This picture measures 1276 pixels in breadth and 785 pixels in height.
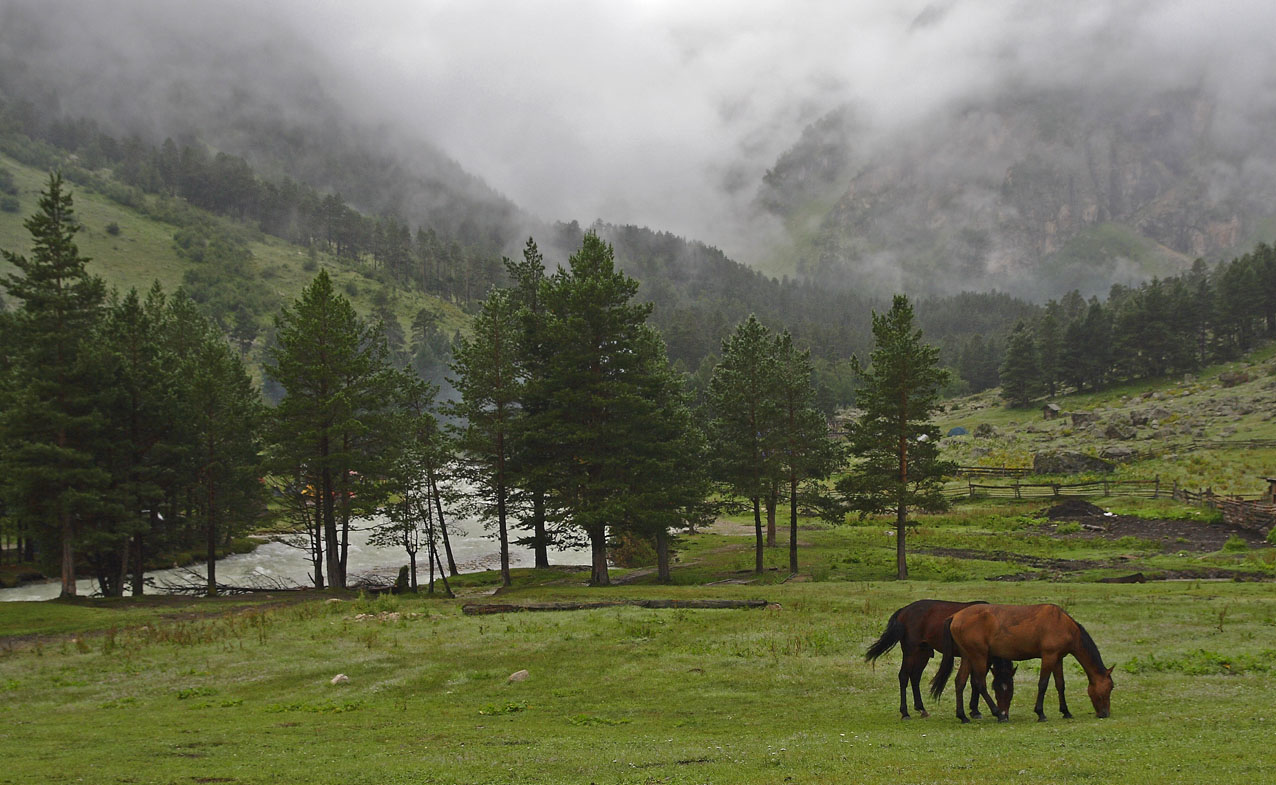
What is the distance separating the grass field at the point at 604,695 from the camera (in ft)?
35.8

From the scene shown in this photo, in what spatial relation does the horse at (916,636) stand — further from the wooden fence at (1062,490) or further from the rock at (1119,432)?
the rock at (1119,432)

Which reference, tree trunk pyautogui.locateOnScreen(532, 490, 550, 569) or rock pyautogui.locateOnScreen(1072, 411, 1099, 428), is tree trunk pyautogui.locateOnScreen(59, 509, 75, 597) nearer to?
tree trunk pyautogui.locateOnScreen(532, 490, 550, 569)

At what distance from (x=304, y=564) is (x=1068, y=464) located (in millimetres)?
80756

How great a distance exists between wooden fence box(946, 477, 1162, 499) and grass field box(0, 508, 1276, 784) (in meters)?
42.1

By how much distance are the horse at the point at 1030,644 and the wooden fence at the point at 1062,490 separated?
215 ft

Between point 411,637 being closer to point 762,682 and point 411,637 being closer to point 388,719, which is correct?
point 388,719

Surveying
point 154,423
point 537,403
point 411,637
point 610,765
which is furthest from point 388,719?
point 154,423

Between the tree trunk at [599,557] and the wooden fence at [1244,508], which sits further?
the wooden fence at [1244,508]

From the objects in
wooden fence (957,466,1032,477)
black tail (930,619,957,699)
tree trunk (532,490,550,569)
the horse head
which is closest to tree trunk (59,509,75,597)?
tree trunk (532,490,550,569)

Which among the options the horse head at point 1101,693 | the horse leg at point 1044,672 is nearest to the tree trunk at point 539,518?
the horse leg at point 1044,672

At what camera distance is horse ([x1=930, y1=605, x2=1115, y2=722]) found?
1305cm

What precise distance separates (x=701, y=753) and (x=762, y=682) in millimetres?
7897

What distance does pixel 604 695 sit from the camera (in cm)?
1919

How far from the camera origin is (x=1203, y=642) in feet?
66.7
